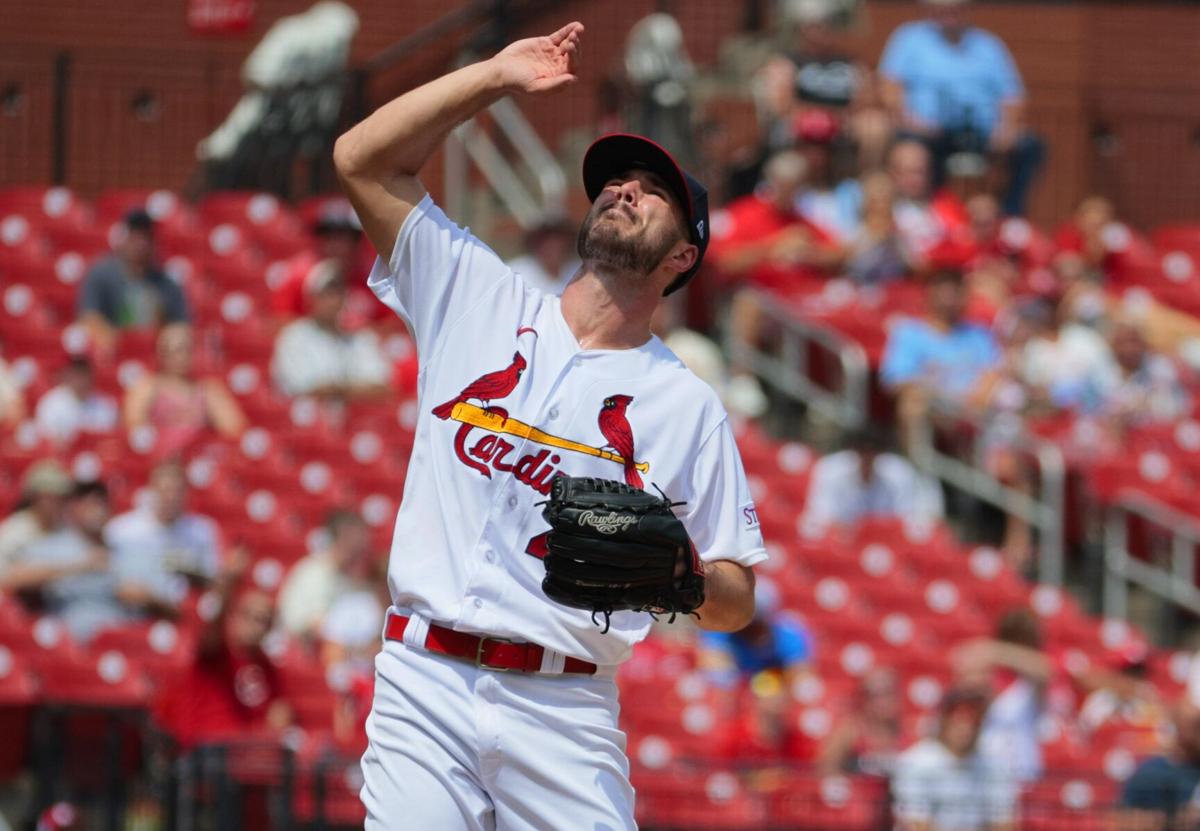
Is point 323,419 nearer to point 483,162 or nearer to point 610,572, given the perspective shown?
point 483,162

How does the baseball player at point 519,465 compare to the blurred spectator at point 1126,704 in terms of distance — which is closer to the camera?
the baseball player at point 519,465

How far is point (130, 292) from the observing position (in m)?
12.3

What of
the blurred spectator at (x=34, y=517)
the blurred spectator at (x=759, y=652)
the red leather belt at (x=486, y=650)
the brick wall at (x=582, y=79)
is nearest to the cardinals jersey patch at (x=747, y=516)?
the red leather belt at (x=486, y=650)

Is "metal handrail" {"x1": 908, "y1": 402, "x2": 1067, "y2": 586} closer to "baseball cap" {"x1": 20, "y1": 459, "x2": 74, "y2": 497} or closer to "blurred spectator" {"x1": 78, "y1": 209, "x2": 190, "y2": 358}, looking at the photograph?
"blurred spectator" {"x1": 78, "y1": 209, "x2": 190, "y2": 358}

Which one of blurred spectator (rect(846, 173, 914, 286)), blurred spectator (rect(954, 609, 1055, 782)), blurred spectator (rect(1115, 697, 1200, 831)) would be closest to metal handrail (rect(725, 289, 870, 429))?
blurred spectator (rect(846, 173, 914, 286))

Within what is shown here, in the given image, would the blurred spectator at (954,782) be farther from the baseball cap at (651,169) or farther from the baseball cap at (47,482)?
the baseball cap at (651,169)

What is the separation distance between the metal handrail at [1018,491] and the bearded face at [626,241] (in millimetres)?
8304

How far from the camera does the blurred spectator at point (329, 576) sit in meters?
9.94

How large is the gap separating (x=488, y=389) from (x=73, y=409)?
24.1ft

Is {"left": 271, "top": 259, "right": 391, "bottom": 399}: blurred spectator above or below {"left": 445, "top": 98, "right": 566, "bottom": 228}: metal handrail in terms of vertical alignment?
below

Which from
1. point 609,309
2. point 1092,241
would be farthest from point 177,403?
point 609,309

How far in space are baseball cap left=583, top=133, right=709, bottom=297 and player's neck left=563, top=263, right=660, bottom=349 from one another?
12 cm

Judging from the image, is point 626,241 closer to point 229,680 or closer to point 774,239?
point 229,680

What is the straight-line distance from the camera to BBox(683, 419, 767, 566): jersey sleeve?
4570mm
